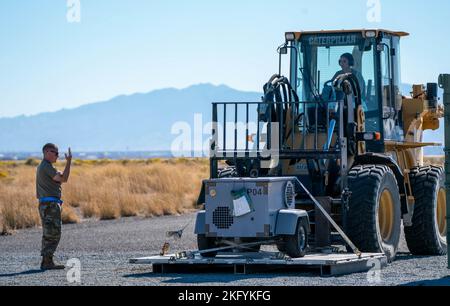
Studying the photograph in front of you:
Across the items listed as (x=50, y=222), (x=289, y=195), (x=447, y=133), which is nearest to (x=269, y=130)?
(x=289, y=195)

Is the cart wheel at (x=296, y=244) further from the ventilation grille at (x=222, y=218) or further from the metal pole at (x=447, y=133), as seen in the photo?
the metal pole at (x=447, y=133)

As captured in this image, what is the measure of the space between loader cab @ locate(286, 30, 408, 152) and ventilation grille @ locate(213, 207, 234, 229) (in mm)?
3083

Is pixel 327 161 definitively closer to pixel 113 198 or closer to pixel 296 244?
pixel 296 244

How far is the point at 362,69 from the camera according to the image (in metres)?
18.5

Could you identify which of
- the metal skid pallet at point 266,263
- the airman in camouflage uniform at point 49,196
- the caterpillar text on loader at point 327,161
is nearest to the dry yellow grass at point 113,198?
the airman in camouflage uniform at point 49,196

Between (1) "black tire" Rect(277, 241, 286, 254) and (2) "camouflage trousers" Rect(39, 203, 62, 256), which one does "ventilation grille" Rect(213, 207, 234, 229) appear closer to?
(1) "black tire" Rect(277, 241, 286, 254)

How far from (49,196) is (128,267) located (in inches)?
61.3

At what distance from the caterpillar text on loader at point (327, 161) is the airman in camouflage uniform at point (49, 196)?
2106 mm

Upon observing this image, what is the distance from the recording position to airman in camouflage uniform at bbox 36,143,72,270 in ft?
54.2

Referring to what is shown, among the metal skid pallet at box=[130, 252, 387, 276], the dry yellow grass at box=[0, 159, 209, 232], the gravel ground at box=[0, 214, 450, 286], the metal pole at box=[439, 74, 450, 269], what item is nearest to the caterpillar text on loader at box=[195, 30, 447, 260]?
Result: the metal skid pallet at box=[130, 252, 387, 276]

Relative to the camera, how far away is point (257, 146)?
56.9ft
